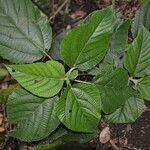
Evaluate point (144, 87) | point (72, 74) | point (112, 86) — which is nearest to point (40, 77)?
point (72, 74)

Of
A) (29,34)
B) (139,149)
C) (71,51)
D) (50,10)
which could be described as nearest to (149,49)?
(71,51)

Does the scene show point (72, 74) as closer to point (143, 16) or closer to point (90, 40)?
point (90, 40)

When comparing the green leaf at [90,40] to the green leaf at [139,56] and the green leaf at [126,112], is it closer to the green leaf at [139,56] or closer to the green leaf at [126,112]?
the green leaf at [139,56]

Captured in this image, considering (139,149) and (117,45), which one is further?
(139,149)

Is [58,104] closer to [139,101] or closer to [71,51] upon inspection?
[71,51]

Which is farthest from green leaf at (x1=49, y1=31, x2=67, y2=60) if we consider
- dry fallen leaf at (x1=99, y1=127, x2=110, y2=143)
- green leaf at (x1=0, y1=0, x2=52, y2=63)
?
dry fallen leaf at (x1=99, y1=127, x2=110, y2=143)

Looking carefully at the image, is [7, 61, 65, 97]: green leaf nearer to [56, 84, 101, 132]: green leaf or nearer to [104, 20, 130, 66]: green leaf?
[56, 84, 101, 132]: green leaf

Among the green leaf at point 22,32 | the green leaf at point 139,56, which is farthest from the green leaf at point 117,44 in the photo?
the green leaf at point 22,32
